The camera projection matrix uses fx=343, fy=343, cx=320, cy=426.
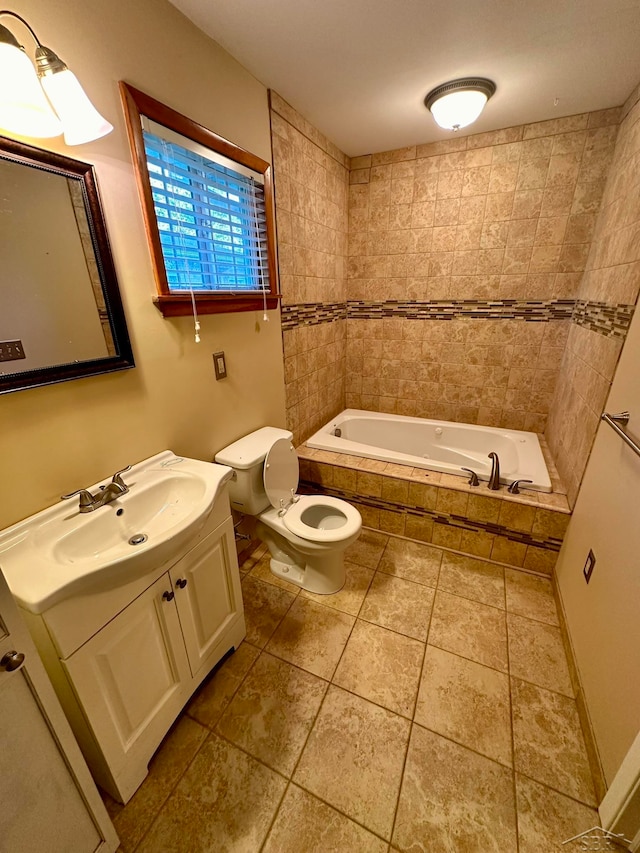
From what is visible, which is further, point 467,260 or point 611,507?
point 467,260

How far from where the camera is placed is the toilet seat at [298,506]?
1667mm

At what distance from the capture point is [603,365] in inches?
63.4

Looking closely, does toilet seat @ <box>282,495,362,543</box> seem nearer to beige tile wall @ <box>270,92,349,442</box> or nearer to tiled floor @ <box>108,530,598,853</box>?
tiled floor @ <box>108,530,598,853</box>

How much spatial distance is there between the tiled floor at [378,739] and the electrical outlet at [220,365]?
115 centimetres

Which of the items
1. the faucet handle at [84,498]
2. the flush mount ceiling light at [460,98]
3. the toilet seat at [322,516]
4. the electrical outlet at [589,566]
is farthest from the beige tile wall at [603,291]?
the faucet handle at [84,498]

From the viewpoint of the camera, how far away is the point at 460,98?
5.60 feet

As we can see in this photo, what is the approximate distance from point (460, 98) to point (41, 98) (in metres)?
1.84

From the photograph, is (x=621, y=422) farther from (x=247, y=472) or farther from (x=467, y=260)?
(x=467, y=260)

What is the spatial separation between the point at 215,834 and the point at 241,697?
36cm

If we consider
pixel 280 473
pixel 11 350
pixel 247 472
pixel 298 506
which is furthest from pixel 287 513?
pixel 11 350

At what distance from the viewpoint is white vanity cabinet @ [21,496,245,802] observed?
83 centimetres

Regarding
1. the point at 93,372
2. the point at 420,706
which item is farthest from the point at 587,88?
the point at 420,706

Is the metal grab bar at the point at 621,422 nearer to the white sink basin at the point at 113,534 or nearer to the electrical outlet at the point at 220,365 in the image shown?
the white sink basin at the point at 113,534

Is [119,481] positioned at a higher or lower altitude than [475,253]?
lower
